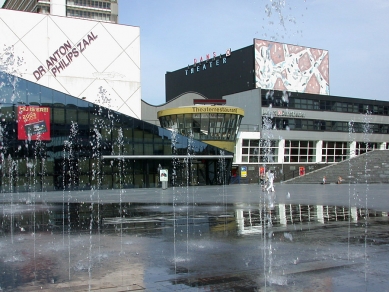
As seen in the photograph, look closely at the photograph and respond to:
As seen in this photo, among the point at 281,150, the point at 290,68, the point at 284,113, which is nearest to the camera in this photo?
the point at 281,150

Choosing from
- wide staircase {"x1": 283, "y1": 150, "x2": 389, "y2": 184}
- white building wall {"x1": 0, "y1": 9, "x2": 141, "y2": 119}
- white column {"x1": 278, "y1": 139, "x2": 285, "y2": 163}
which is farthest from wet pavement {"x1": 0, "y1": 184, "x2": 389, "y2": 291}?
white column {"x1": 278, "y1": 139, "x2": 285, "y2": 163}

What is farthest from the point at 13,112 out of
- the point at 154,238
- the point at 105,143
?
the point at 154,238

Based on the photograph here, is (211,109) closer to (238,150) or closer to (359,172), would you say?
(238,150)

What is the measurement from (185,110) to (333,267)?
145 feet

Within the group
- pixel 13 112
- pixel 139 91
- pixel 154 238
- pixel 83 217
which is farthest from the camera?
pixel 139 91

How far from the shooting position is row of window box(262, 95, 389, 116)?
2446 inches

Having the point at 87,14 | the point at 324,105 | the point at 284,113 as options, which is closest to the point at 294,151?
the point at 284,113

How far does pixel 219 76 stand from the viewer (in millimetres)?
74375

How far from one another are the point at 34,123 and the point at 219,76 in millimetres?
39142

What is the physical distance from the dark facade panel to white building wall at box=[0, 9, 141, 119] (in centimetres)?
2059

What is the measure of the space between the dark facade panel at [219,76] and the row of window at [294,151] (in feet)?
35.8

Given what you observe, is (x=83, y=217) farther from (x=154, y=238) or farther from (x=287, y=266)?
(x=287, y=266)

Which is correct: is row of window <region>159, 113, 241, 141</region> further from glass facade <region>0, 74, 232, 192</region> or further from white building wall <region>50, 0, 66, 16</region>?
white building wall <region>50, 0, 66, 16</region>

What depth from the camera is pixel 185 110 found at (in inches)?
2029
